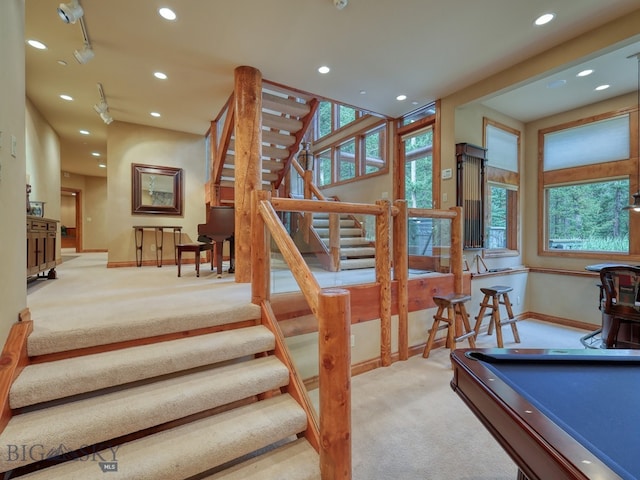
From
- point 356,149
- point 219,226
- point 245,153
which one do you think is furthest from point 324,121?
point 219,226

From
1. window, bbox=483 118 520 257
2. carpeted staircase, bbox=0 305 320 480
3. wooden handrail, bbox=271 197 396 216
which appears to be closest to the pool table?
carpeted staircase, bbox=0 305 320 480

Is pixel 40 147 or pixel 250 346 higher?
pixel 40 147

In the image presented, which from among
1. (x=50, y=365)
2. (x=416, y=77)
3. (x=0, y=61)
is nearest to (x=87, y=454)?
(x=50, y=365)

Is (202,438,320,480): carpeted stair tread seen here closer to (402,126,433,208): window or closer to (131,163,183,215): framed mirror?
(402,126,433,208): window

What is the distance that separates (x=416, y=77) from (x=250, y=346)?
3.88 m

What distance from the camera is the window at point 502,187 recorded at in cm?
481

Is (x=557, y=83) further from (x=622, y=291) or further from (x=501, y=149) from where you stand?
(x=622, y=291)

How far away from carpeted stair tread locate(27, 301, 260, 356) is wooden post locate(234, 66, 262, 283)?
115 cm

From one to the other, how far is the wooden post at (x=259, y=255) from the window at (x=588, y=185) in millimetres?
5076

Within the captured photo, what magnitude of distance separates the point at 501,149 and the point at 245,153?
4.27m

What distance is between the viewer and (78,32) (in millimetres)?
3002

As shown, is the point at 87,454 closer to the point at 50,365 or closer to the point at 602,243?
the point at 50,365

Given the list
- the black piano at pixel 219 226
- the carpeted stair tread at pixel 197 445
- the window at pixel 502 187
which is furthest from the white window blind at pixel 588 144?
the carpeted stair tread at pixel 197 445

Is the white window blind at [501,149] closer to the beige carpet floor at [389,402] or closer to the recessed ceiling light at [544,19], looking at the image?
the recessed ceiling light at [544,19]
